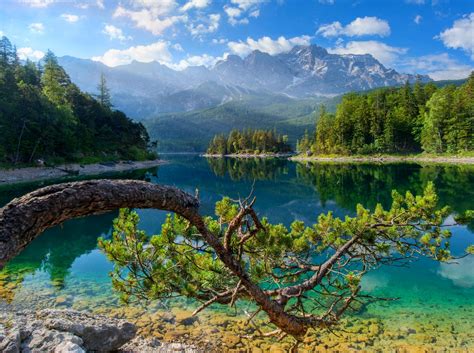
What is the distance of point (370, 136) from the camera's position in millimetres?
96688

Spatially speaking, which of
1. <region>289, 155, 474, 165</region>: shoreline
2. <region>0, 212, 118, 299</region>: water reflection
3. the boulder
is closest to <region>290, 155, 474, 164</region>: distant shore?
<region>289, 155, 474, 165</region>: shoreline

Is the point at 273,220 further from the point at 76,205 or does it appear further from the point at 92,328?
the point at 76,205

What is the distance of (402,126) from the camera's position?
88.2 m

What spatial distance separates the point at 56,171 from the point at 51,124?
8.86 meters

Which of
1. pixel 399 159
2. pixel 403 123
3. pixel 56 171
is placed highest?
pixel 403 123

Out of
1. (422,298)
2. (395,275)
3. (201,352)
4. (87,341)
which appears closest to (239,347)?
(201,352)

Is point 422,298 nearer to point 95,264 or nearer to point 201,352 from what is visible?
point 201,352

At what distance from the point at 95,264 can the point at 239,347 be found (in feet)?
34.4

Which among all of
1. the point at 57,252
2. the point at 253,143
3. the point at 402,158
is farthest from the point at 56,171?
the point at 253,143

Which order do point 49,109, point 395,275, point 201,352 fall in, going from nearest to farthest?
1. point 201,352
2. point 395,275
3. point 49,109

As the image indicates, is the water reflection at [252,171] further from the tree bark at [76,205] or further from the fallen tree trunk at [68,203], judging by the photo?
the fallen tree trunk at [68,203]

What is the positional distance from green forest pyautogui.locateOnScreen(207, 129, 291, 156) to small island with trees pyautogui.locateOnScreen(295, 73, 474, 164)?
25453 mm

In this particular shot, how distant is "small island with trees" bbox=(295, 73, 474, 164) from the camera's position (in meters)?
73.6

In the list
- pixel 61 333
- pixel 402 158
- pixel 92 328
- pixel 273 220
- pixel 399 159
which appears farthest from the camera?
pixel 399 159
